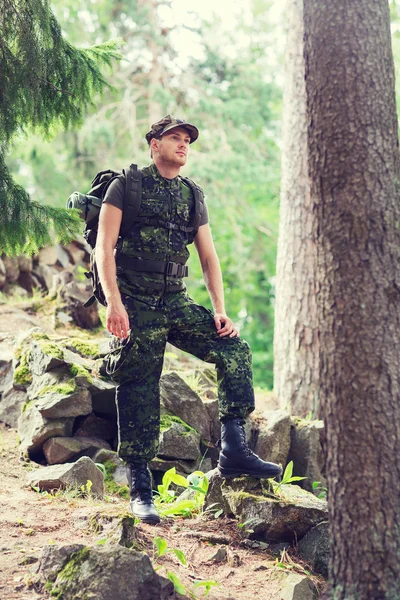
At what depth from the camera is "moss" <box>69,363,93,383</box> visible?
6.52 metres

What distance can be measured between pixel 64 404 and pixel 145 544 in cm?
221

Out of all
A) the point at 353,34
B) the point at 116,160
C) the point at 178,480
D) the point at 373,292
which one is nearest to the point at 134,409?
the point at 178,480

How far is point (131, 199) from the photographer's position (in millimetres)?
4680

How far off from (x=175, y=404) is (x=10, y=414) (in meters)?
1.67

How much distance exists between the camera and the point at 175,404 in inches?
265

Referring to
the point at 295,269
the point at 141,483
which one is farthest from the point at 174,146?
the point at 295,269

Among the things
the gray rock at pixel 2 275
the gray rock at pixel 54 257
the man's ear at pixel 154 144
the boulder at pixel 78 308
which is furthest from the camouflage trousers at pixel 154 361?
the gray rock at pixel 54 257

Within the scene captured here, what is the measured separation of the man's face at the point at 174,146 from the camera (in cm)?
482

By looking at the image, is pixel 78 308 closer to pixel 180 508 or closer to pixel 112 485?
pixel 112 485

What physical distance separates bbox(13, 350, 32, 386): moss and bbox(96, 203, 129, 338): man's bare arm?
2695mm

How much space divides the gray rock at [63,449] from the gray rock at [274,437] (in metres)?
1.64

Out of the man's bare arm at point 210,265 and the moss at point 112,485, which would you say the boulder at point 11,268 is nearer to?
the moss at point 112,485

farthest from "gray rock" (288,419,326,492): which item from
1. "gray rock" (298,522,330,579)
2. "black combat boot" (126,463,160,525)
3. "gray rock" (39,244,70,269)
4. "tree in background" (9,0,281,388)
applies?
"tree in background" (9,0,281,388)

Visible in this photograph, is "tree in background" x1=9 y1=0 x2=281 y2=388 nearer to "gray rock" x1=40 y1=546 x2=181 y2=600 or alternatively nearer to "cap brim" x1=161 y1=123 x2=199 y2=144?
"cap brim" x1=161 y1=123 x2=199 y2=144
